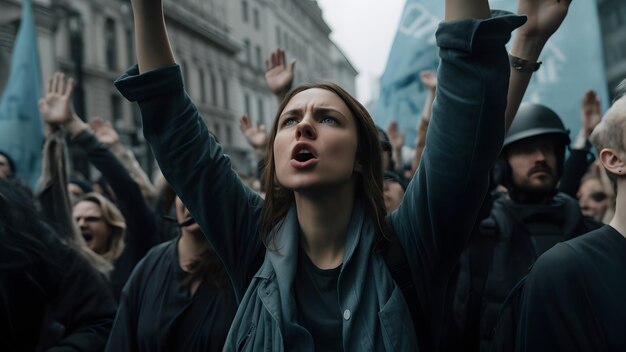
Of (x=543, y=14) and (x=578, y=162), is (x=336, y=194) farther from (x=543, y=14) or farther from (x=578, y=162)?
(x=578, y=162)

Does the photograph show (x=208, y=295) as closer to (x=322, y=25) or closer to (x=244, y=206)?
(x=244, y=206)

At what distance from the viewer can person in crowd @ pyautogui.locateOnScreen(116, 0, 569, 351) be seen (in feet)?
4.95

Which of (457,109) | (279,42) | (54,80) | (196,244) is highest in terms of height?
(279,42)

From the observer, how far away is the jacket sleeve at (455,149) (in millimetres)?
1475

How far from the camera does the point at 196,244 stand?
2.90 m

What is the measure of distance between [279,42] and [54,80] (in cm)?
4883

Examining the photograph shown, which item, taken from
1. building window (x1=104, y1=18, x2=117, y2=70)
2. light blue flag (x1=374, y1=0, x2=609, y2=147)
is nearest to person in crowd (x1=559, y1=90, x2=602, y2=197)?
light blue flag (x1=374, y1=0, x2=609, y2=147)

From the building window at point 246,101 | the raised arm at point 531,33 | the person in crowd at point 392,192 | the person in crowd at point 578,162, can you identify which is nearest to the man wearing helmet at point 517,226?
the person in crowd at point 578,162

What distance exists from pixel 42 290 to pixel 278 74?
1.93 meters

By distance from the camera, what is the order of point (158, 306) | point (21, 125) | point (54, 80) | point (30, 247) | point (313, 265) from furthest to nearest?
point (21, 125) < point (54, 80) < point (158, 306) < point (30, 247) < point (313, 265)

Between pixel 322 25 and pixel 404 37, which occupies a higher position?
pixel 322 25

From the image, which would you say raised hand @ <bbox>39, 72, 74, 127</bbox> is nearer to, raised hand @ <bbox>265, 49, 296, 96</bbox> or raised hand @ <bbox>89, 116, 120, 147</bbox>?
raised hand @ <bbox>265, 49, 296, 96</bbox>

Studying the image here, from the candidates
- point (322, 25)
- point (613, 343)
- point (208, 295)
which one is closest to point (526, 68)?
point (613, 343)

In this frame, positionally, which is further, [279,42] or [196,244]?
[279,42]
